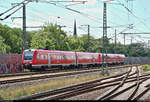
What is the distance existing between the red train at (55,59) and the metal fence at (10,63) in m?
1.78

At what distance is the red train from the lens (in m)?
32.0

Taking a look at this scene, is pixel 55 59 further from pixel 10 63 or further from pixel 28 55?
pixel 10 63

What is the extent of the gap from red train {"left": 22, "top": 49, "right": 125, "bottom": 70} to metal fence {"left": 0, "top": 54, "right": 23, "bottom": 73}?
178 centimetres

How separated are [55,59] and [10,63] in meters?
6.27

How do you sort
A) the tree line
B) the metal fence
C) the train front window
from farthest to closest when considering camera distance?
the tree line < the train front window < the metal fence

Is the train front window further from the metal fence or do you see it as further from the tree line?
the tree line

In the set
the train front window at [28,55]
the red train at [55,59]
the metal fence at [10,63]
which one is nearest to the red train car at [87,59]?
the red train at [55,59]

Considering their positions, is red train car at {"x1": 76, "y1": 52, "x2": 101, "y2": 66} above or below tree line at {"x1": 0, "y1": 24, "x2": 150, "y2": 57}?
below

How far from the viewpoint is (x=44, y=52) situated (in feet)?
111

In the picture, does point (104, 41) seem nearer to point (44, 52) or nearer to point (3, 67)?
point (44, 52)

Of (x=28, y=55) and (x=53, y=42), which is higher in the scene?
(x=53, y=42)

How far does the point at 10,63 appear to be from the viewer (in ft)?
109

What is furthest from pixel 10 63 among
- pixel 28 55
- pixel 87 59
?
pixel 87 59

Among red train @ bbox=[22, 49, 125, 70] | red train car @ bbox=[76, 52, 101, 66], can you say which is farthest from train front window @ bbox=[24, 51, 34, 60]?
red train car @ bbox=[76, 52, 101, 66]
